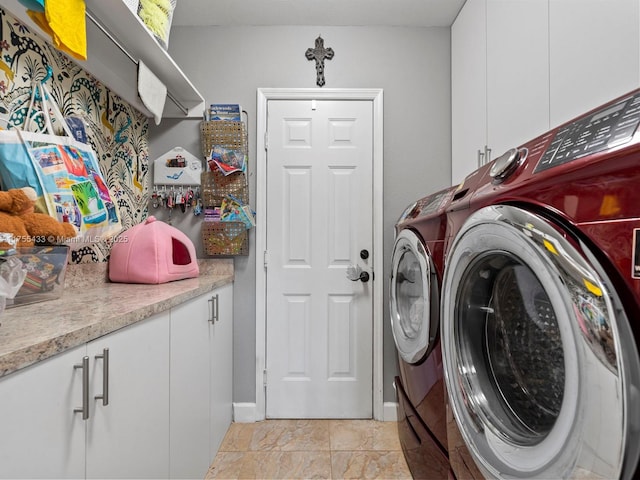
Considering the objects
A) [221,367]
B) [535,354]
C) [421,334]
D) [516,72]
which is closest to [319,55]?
[516,72]

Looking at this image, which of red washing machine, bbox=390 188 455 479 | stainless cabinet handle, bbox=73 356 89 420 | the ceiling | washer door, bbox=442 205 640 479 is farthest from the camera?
the ceiling

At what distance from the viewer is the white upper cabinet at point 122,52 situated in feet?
4.54

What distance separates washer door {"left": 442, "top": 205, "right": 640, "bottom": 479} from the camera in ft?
1.63

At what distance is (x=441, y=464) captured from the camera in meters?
1.30

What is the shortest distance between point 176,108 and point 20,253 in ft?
4.87

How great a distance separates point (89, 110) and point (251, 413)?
6.16 ft

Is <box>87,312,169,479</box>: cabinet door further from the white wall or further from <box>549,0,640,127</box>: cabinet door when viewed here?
<box>549,0,640,127</box>: cabinet door

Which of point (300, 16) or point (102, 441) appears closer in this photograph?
point (102, 441)

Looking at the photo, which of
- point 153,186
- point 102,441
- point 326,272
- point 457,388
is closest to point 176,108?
point 153,186

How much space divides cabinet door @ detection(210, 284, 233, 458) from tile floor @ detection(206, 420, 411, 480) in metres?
Result: 0.11

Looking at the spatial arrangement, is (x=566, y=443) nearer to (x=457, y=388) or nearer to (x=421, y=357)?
(x=457, y=388)

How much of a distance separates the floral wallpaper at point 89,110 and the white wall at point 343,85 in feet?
0.59

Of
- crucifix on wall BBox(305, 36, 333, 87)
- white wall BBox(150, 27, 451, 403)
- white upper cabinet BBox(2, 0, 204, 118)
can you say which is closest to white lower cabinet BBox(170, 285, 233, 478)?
white wall BBox(150, 27, 451, 403)

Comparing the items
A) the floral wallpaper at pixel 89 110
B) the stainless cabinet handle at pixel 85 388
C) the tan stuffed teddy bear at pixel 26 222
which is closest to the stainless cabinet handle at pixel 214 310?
the floral wallpaper at pixel 89 110
